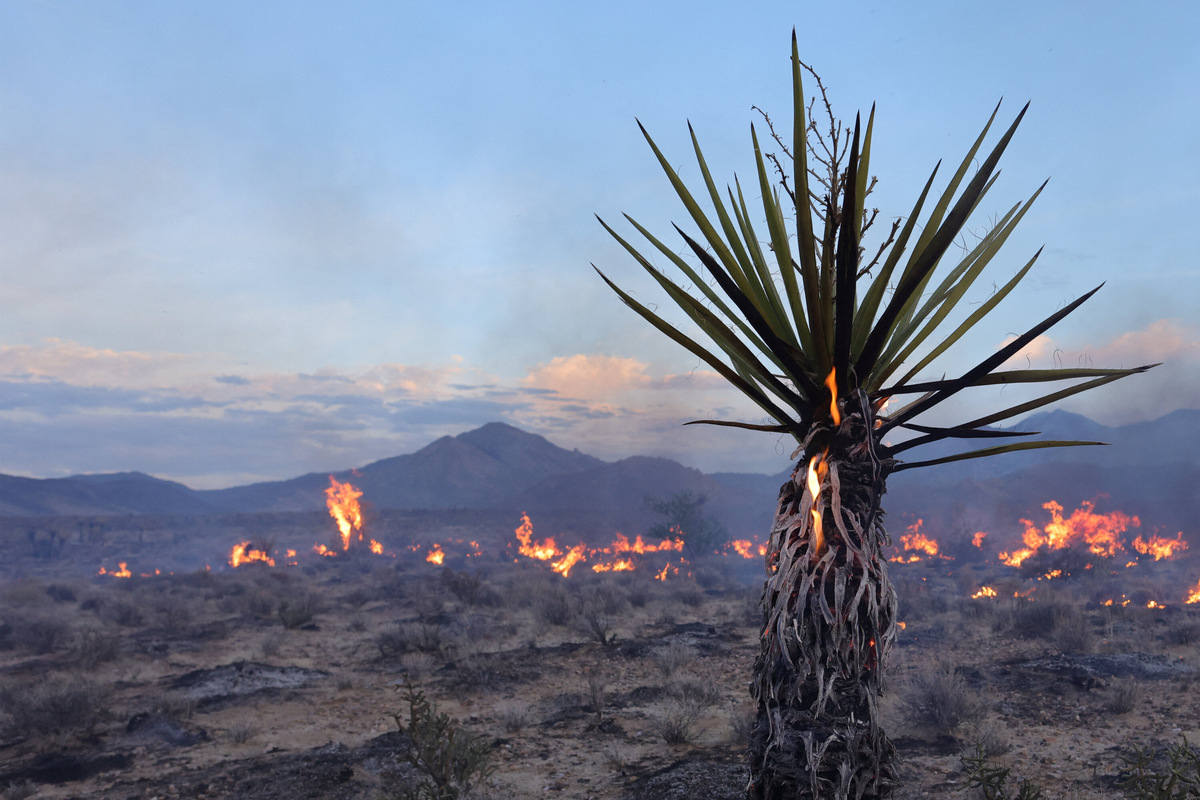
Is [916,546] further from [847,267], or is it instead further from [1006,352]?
[847,267]

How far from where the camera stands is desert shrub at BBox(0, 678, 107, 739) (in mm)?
9320

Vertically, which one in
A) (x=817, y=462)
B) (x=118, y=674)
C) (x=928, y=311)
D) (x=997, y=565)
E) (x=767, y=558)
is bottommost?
(x=997, y=565)

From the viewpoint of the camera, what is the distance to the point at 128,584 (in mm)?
27594

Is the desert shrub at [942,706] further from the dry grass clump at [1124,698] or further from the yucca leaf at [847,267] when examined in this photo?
the yucca leaf at [847,267]

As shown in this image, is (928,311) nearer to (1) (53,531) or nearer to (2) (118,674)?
(2) (118,674)

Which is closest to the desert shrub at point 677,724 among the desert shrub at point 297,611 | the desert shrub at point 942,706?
the desert shrub at point 942,706

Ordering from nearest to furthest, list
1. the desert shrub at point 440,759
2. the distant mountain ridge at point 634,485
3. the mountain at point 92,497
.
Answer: the desert shrub at point 440,759
the distant mountain ridge at point 634,485
the mountain at point 92,497

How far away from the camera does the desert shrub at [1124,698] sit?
29.0ft

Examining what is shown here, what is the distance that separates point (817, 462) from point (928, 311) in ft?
A: 3.45

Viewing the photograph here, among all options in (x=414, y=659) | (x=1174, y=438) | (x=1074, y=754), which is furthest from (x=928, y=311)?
(x=1174, y=438)

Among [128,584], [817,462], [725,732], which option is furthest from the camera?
[128,584]

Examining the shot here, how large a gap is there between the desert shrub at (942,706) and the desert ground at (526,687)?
3cm

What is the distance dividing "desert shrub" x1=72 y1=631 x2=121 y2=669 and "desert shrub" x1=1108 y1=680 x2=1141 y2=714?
19542 millimetres

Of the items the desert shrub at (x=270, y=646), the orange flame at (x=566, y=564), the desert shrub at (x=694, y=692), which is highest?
the desert shrub at (x=694, y=692)
